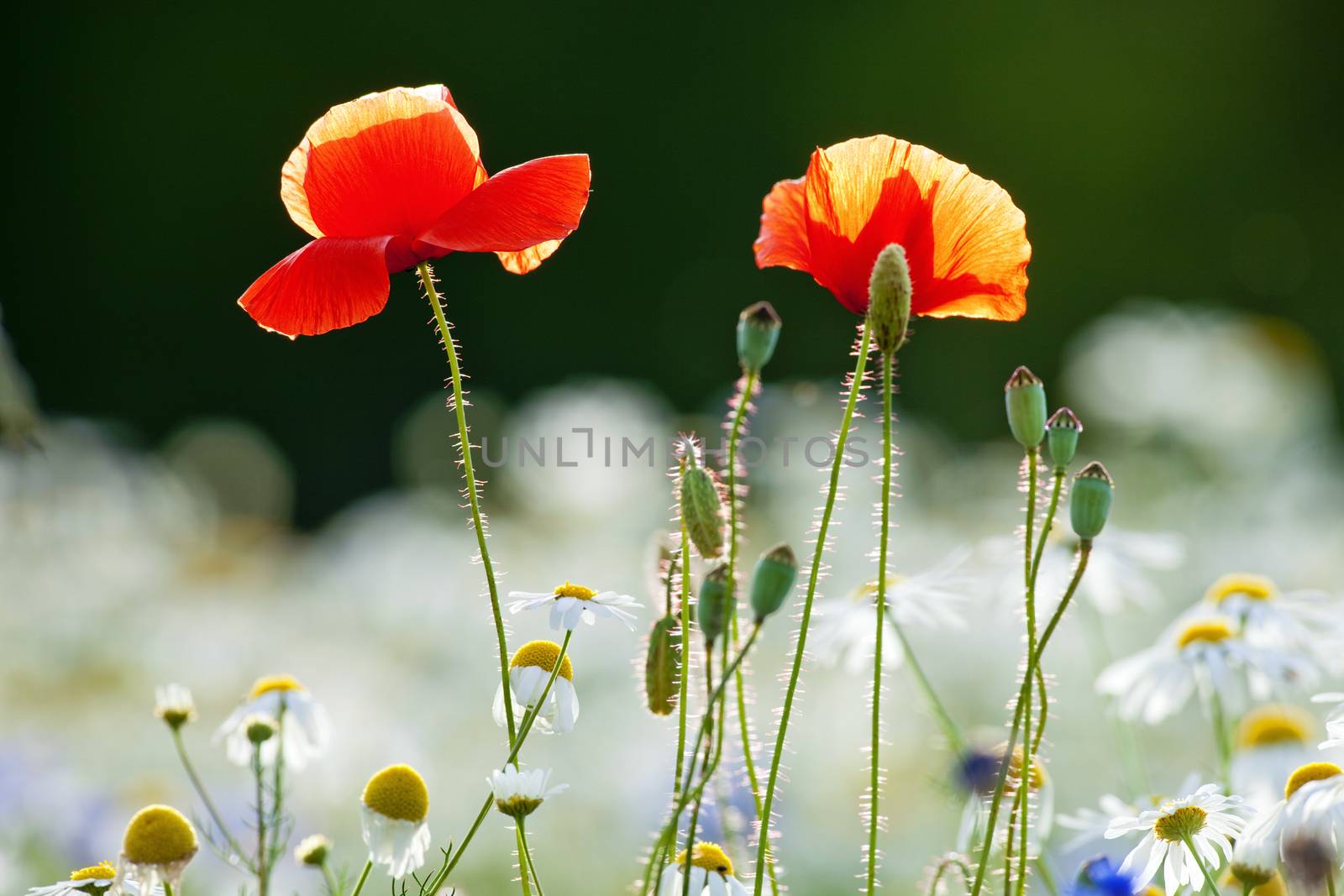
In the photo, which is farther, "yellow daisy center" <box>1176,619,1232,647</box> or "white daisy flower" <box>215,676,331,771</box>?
"yellow daisy center" <box>1176,619,1232,647</box>

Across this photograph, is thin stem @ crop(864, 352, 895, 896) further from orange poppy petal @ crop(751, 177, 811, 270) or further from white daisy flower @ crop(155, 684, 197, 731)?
white daisy flower @ crop(155, 684, 197, 731)

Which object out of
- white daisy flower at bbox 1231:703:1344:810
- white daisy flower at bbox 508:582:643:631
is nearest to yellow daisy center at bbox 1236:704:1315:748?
A: white daisy flower at bbox 1231:703:1344:810

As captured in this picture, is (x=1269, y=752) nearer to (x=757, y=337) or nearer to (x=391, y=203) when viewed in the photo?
(x=757, y=337)

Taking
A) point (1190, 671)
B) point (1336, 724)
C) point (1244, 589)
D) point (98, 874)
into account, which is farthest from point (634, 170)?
point (1336, 724)

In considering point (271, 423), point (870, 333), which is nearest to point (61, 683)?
point (870, 333)

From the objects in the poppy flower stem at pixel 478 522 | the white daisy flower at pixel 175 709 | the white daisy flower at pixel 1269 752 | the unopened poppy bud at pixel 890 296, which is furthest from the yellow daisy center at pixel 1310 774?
the white daisy flower at pixel 175 709

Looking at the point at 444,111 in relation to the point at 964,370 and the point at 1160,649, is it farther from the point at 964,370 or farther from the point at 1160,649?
the point at 964,370
